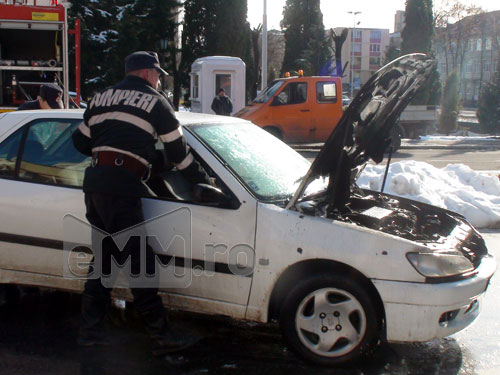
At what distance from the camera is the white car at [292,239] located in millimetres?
3373

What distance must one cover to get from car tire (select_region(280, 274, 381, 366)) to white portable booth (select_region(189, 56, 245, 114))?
15.5m

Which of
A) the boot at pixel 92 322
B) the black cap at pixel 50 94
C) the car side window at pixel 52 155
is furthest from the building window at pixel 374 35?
the boot at pixel 92 322

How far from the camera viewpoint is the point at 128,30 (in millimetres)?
21875

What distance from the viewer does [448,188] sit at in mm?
8180

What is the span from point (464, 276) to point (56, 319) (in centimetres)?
287

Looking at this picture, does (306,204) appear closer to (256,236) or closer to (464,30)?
(256,236)

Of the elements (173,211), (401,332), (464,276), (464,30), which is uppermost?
(464,30)

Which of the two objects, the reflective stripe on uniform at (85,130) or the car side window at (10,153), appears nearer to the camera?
the reflective stripe on uniform at (85,130)

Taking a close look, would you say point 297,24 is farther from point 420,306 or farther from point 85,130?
point 420,306

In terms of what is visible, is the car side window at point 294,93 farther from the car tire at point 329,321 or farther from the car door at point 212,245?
the car tire at point 329,321

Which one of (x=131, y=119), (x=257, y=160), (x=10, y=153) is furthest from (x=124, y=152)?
(x=10, y=153)

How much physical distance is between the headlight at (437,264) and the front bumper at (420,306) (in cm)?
7

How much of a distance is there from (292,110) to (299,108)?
0.67ft

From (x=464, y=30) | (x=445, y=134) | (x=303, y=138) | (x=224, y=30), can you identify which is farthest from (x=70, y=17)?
(x=464, y=30)
